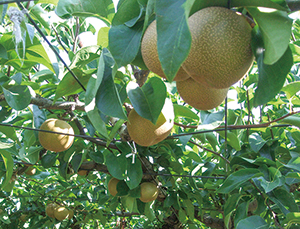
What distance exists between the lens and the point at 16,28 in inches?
26.3

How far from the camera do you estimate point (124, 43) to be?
2.04 ft

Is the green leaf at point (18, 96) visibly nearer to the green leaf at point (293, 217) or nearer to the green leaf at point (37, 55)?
the green leaf at point (37, 55)

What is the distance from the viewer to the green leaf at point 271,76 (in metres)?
0.53

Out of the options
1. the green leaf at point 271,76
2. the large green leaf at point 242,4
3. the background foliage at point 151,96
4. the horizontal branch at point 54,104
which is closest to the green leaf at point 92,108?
the background foliage at point 151,96

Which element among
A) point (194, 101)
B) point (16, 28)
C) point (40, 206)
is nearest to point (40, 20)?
point (16, 28)

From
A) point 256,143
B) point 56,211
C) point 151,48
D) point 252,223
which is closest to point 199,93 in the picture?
point 151,48

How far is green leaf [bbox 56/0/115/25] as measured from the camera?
34.8 inches

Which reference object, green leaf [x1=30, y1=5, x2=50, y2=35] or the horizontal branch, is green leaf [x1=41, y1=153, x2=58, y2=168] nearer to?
the horizontal branch

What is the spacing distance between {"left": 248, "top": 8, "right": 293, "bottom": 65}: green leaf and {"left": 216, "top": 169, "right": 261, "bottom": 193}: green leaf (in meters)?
0.71

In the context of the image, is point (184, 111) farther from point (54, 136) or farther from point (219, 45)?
point (219, 45)

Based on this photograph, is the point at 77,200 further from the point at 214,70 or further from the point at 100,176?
the point at 214,70

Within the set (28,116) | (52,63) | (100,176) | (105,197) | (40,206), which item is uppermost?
(52,63)

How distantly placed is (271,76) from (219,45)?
0.43 feet

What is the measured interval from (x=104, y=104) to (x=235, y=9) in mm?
384
